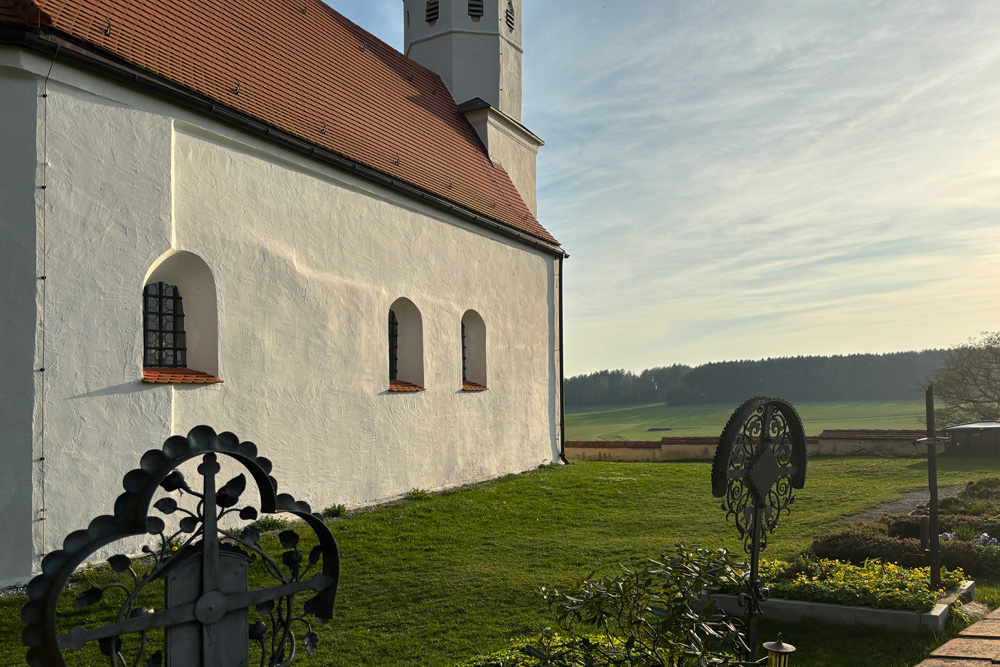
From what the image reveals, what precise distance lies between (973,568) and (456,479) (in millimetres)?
8633

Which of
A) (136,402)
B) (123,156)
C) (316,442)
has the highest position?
(123,156)

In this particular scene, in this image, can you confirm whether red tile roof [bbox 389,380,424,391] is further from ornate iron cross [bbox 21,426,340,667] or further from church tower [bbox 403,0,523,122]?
ornate iron cross [bbox 21,426,340,667]

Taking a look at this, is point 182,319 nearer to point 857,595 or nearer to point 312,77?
point 312,77

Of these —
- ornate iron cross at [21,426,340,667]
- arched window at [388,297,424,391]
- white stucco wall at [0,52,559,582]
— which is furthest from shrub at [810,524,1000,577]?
arched window at [388,297,424,391]

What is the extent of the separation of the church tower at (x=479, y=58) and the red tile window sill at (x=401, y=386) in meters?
7.88

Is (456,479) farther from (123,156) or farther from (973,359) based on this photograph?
(973,359)

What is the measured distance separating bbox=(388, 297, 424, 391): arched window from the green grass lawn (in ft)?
7.50

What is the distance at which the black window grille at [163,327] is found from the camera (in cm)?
934

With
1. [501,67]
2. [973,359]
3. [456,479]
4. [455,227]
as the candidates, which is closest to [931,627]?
[456,479]

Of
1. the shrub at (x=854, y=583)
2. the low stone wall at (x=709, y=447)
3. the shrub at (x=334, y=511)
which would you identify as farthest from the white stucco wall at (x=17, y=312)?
the low stone wall at (x=709, y=447)

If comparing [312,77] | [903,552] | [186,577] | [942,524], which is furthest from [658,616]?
[312,77]

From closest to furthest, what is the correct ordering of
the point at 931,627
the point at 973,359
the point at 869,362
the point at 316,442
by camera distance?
the point at 931,627 < the point at 316,442 < the point at 973,359 < the point at 869,362

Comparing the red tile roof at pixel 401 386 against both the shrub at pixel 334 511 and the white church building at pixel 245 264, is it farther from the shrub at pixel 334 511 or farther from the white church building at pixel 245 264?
the shrub at pixel 334 511

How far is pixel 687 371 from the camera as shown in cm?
7256
